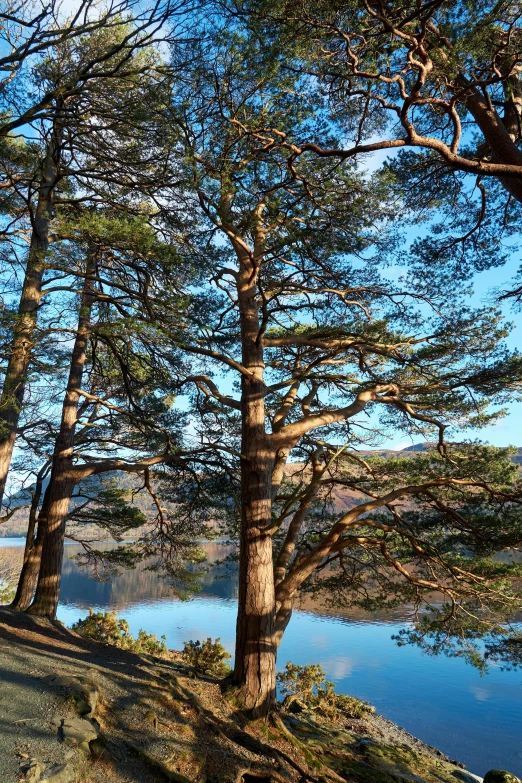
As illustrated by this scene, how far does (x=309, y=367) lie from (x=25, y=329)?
364 centimetres

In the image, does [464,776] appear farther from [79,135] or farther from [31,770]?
[79,135]

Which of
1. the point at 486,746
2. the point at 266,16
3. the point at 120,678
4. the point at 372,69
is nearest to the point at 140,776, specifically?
the point at 120,678

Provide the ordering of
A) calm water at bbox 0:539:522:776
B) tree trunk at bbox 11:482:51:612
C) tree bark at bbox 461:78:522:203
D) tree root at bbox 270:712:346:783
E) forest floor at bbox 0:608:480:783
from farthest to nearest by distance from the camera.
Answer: calm water at bbox 0:539:522:776
tree trunk at bbox 11:482:51:612
tree root at bbox 270:712:346:783
tree bark at bbox 461:78:522:203
forest floor at bbox 0:608:480:783

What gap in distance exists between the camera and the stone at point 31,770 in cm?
283

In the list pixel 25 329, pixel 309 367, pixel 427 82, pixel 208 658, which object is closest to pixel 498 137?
pixel 427 82

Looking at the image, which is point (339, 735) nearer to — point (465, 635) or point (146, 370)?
point (465, 635)

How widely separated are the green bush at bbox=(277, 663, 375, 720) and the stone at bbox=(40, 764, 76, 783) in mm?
7231

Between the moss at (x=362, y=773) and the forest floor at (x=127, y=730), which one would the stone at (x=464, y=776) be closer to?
the forest floor at (x=127, y=730)

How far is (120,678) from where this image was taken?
5.31 metres

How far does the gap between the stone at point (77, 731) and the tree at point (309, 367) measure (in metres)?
2.41

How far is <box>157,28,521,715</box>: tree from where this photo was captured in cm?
604

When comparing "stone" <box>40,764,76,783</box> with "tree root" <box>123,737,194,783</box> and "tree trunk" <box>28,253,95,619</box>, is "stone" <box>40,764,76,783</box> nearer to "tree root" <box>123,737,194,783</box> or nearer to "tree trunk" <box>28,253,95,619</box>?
"tree root" <box>123,737,194,783</box>

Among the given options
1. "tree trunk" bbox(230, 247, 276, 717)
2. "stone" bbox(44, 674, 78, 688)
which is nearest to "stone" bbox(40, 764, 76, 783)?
"stone" bbox(44, 674, 78, 688)

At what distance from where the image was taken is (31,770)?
113 inches
